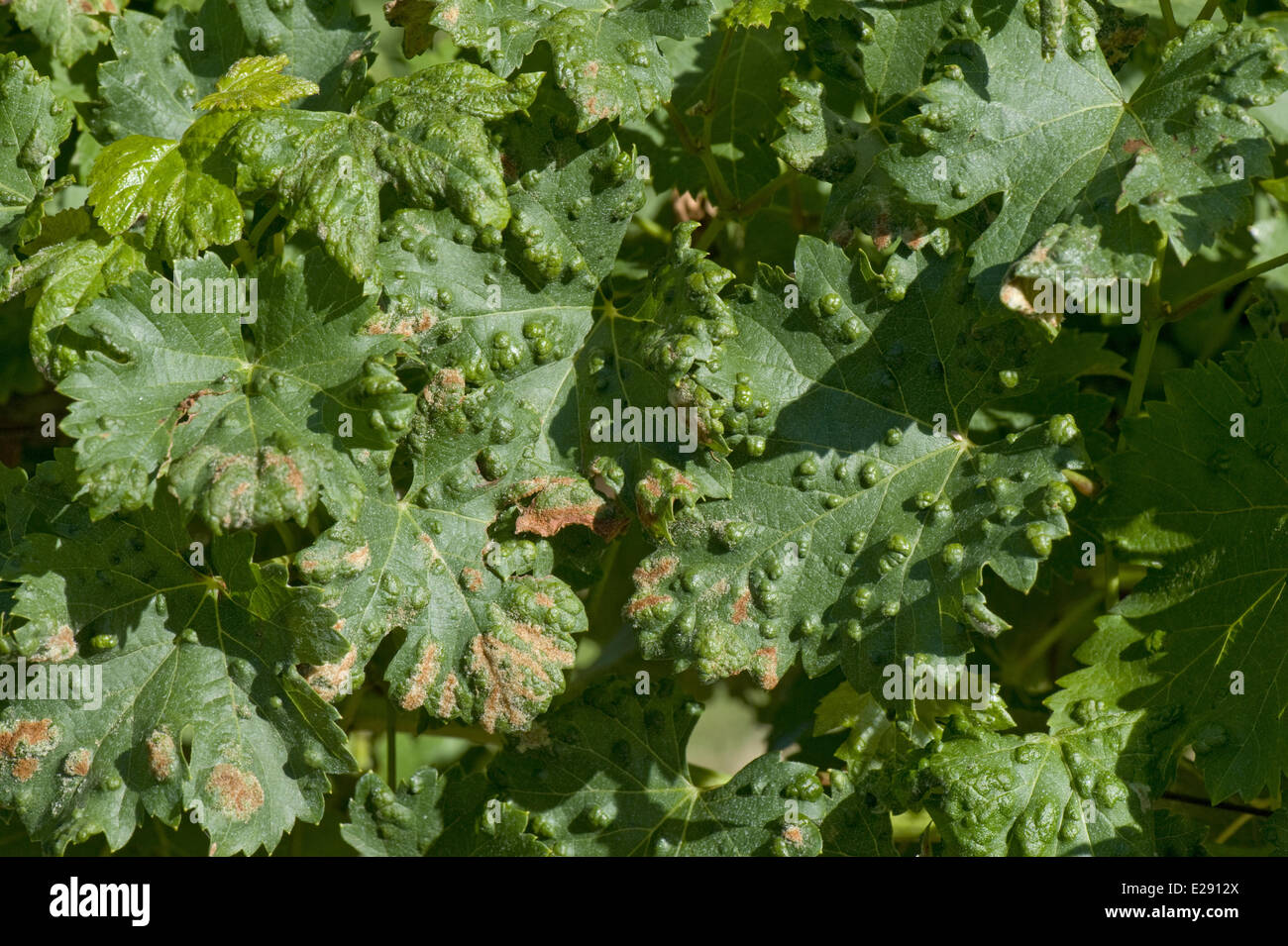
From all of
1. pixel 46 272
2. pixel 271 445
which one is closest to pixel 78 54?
pixel 46 272

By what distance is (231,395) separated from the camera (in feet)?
7.06

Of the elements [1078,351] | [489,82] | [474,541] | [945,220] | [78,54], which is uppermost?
[78,54]

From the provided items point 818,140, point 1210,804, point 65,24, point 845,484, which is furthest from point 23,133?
point 1210,804

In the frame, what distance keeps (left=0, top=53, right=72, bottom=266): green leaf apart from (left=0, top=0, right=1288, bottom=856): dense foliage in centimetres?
1

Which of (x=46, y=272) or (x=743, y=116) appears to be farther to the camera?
(x=743, y=116)

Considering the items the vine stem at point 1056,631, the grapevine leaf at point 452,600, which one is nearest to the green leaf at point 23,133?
the grapevine leaf at point 452,600

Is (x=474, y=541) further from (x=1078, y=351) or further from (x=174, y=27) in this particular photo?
(x=1078, y=351)

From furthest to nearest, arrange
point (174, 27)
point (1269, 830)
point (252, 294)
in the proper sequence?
point (174, 27)
point (1269, 830)
point (252, 294)

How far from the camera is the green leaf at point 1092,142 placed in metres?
2.08

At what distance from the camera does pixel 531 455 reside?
2355mm

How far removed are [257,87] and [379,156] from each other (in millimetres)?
324

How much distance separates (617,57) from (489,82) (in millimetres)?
249

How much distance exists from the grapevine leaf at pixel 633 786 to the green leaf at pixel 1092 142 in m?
1.11

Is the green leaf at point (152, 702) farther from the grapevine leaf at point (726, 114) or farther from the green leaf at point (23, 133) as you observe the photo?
the grapevine leaf at point (726, 114)
